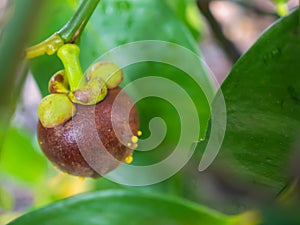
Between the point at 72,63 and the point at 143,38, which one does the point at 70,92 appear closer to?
the point at 72,63

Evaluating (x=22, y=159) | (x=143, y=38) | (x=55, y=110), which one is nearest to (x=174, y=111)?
(x=143, y=38)

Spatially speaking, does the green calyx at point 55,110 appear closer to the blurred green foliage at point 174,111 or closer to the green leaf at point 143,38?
the blurred green foliage at point 174,111

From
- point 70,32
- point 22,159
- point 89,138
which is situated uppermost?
point 70,32

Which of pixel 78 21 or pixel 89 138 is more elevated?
pixel 78 21

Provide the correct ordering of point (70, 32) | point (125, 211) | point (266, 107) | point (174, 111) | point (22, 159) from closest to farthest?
point (125, 211)
point (266, 107)
point (70, 32)
point (174, 111)
point (22, 159)

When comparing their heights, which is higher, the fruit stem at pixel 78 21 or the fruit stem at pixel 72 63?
the fruit stem at pixel 78 21

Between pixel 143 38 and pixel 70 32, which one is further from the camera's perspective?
pixel 143 38

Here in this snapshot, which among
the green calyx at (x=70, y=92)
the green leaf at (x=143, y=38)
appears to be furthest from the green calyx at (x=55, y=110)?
the green leaf at (x=143, y=38)
